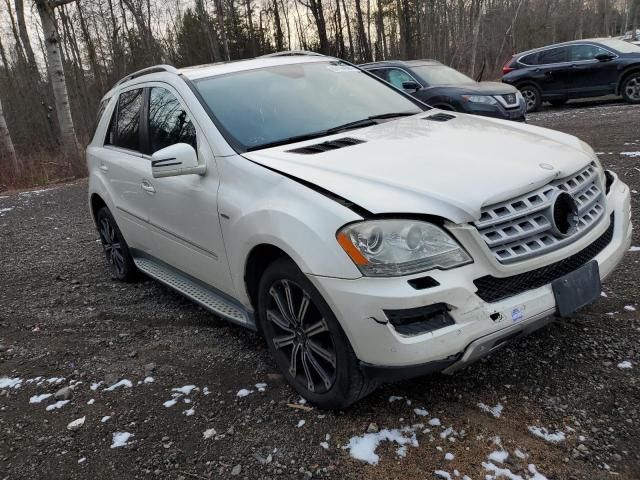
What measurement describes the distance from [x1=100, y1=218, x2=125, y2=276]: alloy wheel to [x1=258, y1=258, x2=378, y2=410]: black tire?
2495 mm

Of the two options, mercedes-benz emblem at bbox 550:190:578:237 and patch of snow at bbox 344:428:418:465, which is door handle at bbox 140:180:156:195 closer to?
patch of snow at bbox 344:428:418:465

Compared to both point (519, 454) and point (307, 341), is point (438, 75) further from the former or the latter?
point (519, 454)

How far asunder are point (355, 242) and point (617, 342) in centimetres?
177

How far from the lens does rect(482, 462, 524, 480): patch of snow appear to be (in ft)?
7.30

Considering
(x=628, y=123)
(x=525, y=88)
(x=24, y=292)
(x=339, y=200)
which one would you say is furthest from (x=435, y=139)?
(x=525, y=88)

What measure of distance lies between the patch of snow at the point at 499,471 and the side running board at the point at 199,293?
4.71 ft

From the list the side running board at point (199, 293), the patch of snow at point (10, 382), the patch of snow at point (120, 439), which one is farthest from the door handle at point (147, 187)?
the patch of snow at point (120, 439)

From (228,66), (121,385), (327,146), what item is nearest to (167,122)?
(228,66)

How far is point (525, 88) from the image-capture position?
14.3m

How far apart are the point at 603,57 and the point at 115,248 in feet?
39.7

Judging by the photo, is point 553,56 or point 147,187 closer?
point 147,187

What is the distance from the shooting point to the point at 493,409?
2.65m

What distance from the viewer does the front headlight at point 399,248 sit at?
2277 millimetres

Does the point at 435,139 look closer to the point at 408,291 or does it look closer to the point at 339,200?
the point at 339,200
